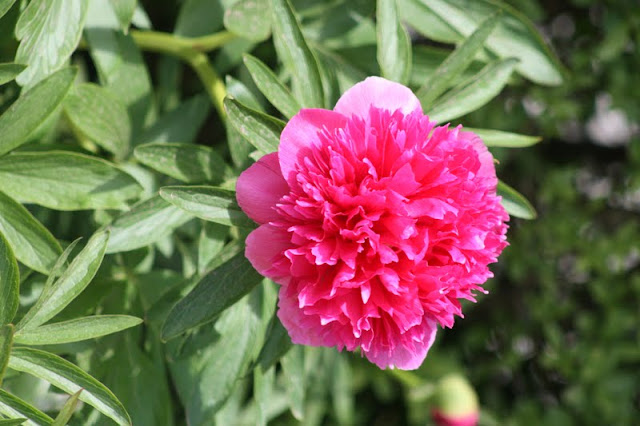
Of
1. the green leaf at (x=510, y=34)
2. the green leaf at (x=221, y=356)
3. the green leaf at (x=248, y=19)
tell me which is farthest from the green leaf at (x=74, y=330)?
the green leaf at (x=510, y=34)

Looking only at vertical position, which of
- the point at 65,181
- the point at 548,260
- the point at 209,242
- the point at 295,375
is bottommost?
the point at 548,260

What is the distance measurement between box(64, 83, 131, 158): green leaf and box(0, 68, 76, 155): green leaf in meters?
0.14

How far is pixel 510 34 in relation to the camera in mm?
1129

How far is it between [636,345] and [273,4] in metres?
1.30

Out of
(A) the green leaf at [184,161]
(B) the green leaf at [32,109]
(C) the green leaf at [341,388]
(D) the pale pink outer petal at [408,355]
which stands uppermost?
(B) the green leaf at [32,109]

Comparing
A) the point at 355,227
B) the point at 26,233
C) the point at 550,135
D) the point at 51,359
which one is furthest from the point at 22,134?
the point at 550,135

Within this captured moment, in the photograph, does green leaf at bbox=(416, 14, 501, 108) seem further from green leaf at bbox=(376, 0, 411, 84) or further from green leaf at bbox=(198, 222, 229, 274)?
green leaf at bbox=(198, 222, 229, 274)

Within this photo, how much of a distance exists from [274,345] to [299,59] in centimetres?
34

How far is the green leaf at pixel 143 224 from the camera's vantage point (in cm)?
84

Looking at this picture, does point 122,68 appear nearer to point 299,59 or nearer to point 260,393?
point 299,59

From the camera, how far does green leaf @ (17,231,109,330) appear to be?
0.73 metres

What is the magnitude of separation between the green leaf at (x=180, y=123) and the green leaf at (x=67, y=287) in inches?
16.8

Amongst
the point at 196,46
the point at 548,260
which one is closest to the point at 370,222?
the point at 196,46

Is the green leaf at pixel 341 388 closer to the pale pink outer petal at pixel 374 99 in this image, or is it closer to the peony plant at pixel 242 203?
the peony plant at pixel 242 203
